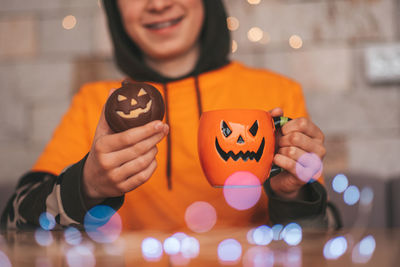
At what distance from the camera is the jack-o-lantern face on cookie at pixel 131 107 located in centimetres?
59

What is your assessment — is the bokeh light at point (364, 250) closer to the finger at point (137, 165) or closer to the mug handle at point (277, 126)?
the mug handle at point (277, 126)

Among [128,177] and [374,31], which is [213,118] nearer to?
[128,177]

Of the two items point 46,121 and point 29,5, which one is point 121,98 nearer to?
point 46,121

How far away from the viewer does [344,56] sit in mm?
1521

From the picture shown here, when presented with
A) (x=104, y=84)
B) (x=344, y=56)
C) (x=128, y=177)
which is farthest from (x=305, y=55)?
(x=128, y=177)

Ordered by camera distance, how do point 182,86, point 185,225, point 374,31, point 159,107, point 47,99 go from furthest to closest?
point 47,99 → point 374,31 → point 182,86 → point 185,225 → point 159,107

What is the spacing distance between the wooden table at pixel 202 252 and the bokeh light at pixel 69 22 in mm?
1208

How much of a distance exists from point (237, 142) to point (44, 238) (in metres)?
0.36

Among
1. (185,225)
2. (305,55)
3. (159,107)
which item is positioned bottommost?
(185,225)

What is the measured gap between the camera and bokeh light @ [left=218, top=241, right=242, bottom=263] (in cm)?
47

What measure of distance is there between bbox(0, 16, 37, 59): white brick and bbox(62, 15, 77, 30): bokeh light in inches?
5.3

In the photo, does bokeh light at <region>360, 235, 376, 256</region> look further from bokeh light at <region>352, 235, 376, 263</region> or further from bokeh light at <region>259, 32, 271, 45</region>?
bokeh light at <region>259, 32, 271, 45</region>

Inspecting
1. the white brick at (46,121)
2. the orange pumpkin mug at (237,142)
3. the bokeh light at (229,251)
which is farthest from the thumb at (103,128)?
the white brick at (46,121)

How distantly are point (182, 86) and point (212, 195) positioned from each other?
0.32 m
